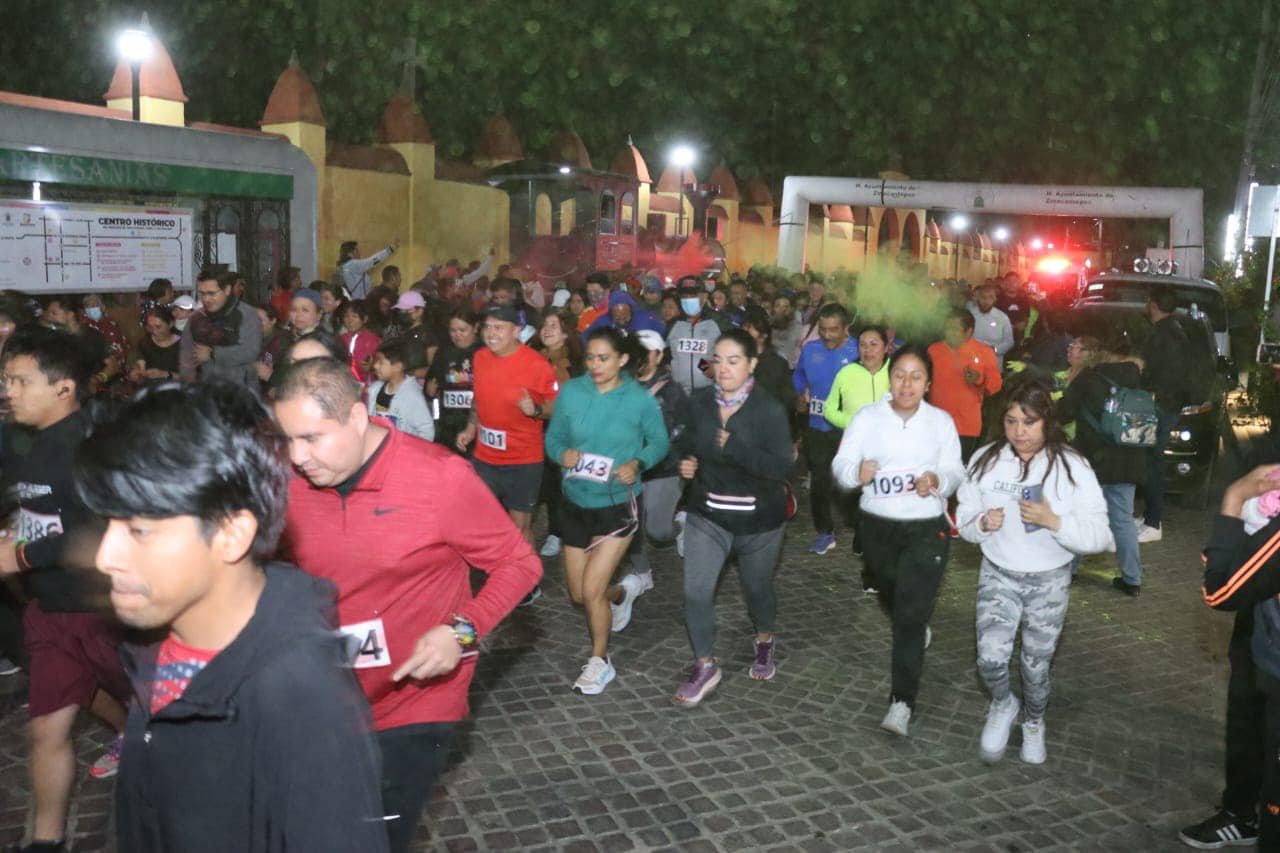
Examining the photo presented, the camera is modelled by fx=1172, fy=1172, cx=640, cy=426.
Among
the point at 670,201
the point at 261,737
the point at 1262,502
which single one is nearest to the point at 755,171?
the point at 670,201

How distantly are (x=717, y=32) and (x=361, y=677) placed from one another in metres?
19.3

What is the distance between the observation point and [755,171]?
3422cm

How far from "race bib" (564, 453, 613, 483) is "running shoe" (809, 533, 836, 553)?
3789 mm

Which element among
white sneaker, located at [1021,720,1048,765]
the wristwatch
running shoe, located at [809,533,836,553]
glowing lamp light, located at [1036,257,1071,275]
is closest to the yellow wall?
running shoe, located at [809,533,836,553]

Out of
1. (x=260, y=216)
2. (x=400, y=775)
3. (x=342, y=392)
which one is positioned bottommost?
(x=400, y=775)

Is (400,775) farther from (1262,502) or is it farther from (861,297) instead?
(861,297)

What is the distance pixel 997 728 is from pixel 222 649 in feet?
15.0

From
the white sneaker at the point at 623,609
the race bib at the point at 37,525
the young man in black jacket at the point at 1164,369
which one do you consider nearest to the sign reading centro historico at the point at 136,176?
the white sneaker at the point at 623,609

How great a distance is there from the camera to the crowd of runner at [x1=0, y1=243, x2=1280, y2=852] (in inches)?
73.1

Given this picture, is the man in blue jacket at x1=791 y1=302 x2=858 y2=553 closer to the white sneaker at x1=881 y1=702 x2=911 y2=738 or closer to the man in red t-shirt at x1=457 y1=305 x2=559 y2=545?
the man in red t-shirt at x1=457 y1=305 x2=559 y2=545

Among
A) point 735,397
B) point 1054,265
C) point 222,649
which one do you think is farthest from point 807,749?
point 1054,265

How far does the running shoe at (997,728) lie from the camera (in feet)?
18.4

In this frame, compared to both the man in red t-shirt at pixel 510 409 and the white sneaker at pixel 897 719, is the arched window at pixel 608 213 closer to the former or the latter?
the man in red t-shirt at pixel 510 409

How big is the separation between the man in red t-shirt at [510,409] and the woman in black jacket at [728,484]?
1.28 metres
